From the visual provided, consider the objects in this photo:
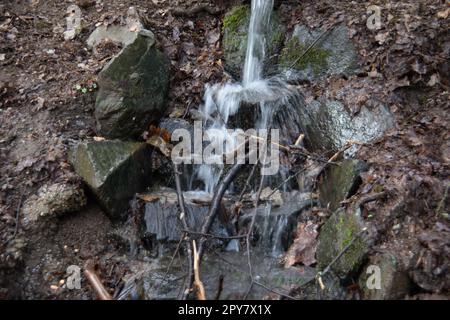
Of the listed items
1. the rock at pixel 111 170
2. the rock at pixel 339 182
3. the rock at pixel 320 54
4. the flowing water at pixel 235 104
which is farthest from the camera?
the rock at pixel 320 54

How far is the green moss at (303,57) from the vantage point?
6855 millimetres

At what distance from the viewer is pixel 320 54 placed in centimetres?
690

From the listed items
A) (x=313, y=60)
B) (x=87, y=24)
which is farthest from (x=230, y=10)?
(x=87, y=24)

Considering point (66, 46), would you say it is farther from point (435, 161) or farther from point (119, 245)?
point (435, 161)

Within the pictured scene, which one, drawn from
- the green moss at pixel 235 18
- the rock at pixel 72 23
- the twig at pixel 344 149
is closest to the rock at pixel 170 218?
the twig at pixel 344 149

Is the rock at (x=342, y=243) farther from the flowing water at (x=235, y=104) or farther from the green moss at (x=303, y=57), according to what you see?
the green moss at (x=303, y=57)

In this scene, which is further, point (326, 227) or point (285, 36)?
point (285, 36)

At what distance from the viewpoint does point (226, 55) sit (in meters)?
7.61

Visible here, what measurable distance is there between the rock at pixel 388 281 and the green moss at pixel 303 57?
368cm

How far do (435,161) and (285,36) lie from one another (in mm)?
3768

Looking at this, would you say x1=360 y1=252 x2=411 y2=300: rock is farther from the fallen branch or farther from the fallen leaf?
the fallen branch

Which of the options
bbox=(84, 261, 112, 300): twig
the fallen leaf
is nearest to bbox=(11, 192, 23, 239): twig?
→ bbox=(84, 261, 112, 300): twig

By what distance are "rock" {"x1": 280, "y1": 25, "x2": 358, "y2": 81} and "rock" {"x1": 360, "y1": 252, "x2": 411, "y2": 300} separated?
343 centimetres

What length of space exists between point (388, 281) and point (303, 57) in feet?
14.1
